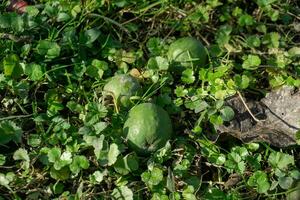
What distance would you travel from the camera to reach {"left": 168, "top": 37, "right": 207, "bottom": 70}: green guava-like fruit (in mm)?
3041

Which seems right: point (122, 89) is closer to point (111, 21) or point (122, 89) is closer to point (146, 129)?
point (146, 129)

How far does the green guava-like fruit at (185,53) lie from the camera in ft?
9.98

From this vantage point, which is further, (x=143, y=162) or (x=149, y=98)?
(x=149, y=98)

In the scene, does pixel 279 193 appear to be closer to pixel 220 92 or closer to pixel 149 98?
pixel 220 92

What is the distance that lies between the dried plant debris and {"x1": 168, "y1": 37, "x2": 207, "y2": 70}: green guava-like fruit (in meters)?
0.30

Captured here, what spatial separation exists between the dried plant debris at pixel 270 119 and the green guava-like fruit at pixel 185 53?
0.98 feet

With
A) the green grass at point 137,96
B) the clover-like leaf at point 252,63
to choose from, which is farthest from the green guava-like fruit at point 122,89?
the clover-like leaf at point 252,63

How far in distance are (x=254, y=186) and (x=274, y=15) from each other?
128 cm

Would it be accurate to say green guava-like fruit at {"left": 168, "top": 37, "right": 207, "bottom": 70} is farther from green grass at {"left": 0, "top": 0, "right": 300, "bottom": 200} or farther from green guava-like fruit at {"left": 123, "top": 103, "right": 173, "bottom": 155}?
green guava-like fruit at {"left": 123, "top": 103, "right": 173, "bottom": 155}

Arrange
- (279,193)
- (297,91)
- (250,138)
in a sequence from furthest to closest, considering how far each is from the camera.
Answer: (297,91) < (250,138) < (279,193)

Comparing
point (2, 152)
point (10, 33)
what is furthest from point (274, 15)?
point (2, 152)

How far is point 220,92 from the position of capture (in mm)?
2947

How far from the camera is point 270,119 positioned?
9.63 feet

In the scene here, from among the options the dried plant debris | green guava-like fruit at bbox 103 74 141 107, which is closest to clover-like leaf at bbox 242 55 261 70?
the dried plant debris
